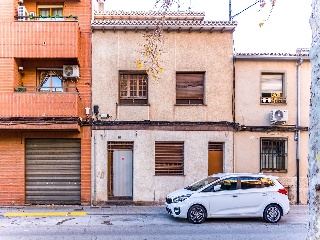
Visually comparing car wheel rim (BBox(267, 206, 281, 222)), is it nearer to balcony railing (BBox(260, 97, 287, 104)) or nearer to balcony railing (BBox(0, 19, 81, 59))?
balcony railing (BBox(260, 97, 287, 104))

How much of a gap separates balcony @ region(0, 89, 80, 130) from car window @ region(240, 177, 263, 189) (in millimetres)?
6628

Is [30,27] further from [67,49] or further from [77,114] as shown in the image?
[77,114]

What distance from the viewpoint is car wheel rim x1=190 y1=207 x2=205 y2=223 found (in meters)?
10.9

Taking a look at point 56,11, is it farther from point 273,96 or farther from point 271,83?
point 273,96

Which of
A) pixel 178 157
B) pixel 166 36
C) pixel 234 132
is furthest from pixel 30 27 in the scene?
pixel 234 132

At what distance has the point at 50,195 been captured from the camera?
46.0 ft

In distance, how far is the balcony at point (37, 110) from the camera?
13.0m

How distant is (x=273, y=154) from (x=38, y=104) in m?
10.0

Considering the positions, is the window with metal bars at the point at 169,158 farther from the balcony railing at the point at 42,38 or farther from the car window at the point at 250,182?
the balcony railing at the point at 42,38

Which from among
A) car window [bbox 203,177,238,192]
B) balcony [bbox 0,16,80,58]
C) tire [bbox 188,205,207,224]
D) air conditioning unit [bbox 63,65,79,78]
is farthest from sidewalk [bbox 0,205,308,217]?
balcony [bbox 0,16,80,58]

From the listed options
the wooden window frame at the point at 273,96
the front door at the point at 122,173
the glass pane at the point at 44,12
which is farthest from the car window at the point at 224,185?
the glass pane at the point at 44,12

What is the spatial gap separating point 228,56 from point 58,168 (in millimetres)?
8605

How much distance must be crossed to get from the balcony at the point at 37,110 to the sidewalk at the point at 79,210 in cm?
319

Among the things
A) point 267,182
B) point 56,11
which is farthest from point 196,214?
point 56,11
